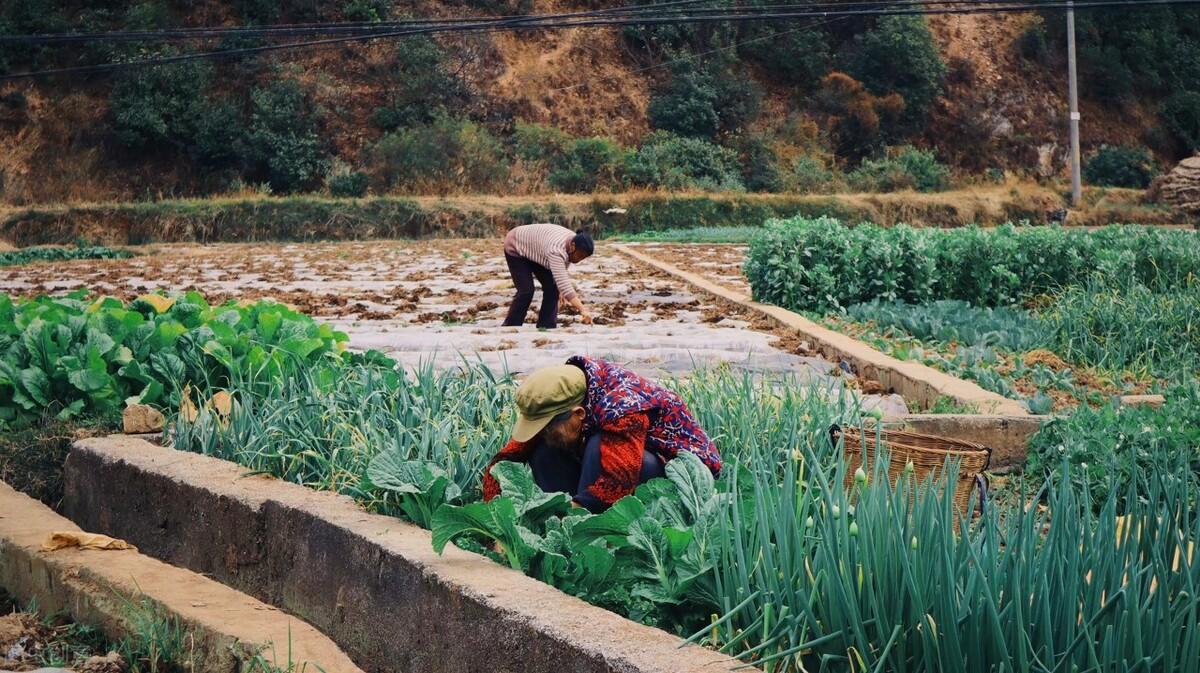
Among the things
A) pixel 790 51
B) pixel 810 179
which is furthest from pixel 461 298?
pixel 790 51

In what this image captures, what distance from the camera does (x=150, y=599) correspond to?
13.1ft

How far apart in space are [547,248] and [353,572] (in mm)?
6607

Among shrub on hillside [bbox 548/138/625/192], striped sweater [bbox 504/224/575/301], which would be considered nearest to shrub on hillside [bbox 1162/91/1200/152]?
shrub on hillside [bbox 548/138/625/192]

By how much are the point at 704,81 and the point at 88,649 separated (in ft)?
127

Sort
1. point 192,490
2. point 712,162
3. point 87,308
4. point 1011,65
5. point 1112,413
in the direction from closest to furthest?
1. point 192,490
2. point 1112,413
3. point 87,308
4. point 712,162
5. point 1011,65

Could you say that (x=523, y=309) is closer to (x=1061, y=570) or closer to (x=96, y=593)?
(x=96, y=593)

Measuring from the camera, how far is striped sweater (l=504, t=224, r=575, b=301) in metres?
10.1

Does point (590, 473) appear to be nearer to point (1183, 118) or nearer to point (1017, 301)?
point (1017, 301)

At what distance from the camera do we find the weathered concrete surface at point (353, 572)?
2895 millimetres

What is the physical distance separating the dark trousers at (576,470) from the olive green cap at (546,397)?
0.14 metres

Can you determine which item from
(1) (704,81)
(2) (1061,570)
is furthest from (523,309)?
(1) (704,81)

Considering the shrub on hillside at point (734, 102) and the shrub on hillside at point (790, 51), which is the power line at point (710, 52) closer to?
the shrub on hillside at point (790, 51)

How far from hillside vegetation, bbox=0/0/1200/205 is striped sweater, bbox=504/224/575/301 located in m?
23.8

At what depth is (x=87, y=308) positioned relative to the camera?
6.96 m
